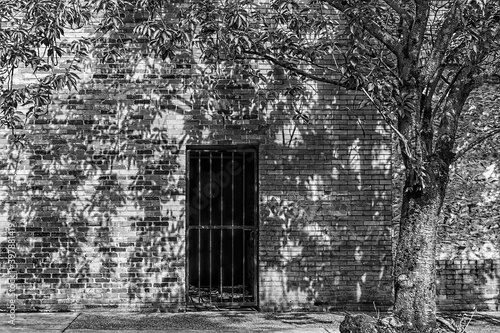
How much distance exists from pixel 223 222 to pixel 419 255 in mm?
5669

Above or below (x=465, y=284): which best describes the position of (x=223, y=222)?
above

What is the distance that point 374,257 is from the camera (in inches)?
386

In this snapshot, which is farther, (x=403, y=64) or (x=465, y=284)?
(x=465, y=284)

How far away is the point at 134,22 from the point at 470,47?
4.92m

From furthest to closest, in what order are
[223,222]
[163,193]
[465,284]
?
[223,222] → [465,284] → [163,193]

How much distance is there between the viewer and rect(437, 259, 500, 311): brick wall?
9867 mm

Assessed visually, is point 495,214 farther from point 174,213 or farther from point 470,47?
point 174,213

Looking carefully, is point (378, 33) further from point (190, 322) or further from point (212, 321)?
point (190, 322)

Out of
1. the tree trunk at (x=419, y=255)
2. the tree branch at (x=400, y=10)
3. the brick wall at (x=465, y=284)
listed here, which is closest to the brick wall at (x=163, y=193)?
the brick wall at (x=465, y=284)

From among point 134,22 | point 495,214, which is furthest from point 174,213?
point 495,214

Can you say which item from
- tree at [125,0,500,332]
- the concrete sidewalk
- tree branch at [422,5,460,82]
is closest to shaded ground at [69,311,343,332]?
the concrete sidewalk

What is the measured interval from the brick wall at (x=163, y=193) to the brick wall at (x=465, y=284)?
0.79 metres

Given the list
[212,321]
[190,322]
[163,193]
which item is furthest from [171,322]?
[163,193]

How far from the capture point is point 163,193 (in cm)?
969
